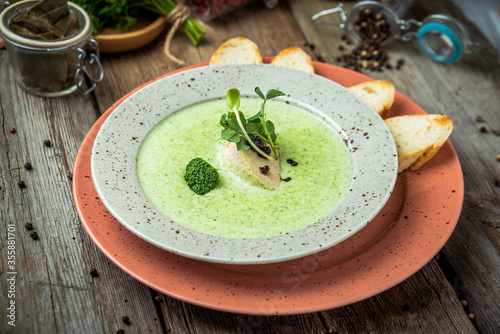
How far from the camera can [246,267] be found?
2020mm

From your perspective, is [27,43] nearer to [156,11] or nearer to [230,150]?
[156,11]

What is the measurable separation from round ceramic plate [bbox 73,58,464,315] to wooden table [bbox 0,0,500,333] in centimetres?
18

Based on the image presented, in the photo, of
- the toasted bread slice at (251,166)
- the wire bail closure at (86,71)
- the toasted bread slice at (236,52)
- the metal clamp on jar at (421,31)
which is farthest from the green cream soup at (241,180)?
the metal clamp on jar at (421,31)

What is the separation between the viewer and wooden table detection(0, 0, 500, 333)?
199 centimetres

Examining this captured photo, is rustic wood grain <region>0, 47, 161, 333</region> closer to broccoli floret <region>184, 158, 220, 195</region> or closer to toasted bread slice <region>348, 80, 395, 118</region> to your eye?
broccoli floret <region>184, 158, 220, 195</region>

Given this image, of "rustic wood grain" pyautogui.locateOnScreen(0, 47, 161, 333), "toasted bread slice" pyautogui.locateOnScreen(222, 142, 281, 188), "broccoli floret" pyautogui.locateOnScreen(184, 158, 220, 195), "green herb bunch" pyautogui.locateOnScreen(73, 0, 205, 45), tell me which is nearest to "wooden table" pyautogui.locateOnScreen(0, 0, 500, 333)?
"rustic wood grain" pyautogui.locateOnScreen(0, 47, 161, 333)

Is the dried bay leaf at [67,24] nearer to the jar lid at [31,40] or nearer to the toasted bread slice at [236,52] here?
the jar lid at [31,40]

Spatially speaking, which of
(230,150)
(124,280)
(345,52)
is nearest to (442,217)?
(230,150)

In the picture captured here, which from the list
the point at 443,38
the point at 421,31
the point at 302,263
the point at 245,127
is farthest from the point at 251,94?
the point at 443,38

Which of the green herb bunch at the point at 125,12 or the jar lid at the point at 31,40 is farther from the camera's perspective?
the green herb bunch at the point at 125,12

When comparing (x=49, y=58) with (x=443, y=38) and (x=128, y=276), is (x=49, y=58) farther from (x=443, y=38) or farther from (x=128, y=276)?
(x=443, y=38)

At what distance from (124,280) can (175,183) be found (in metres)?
0.46

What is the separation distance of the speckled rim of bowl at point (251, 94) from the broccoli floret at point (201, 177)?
207 millimetres

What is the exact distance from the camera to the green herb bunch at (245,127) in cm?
219
